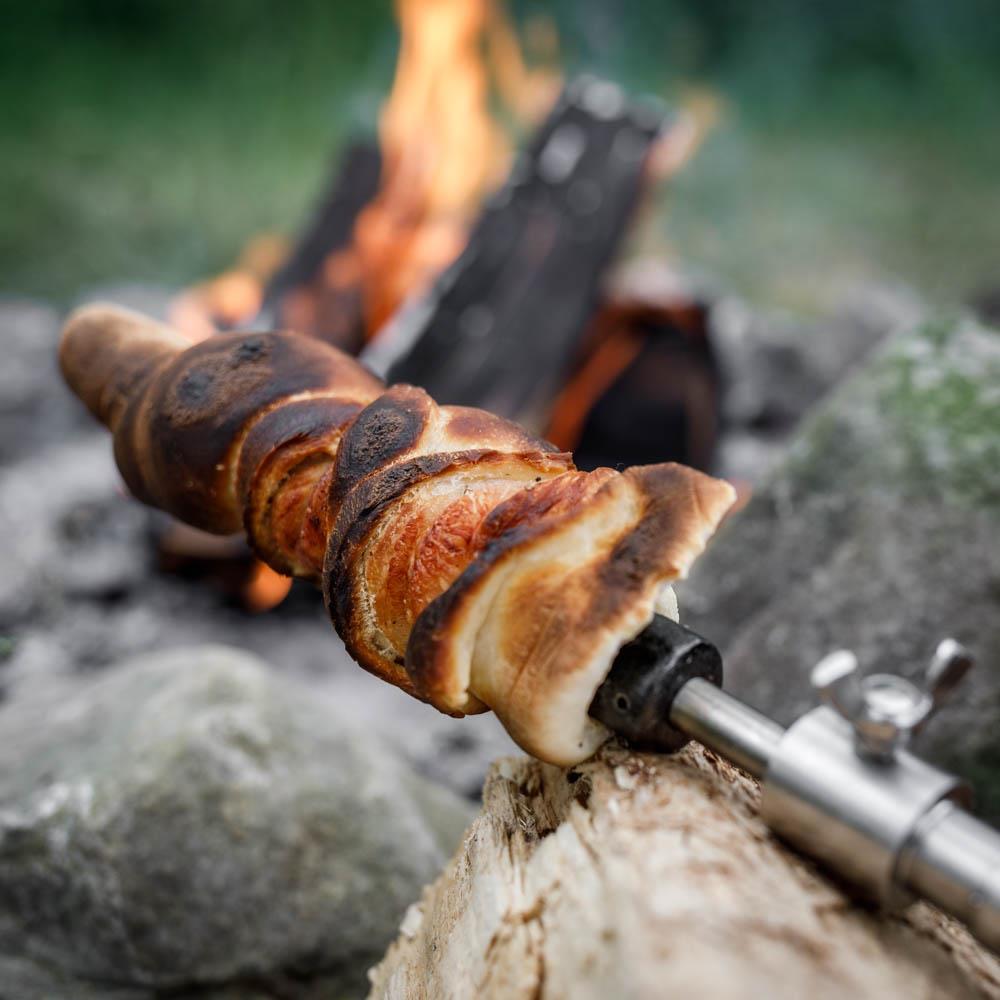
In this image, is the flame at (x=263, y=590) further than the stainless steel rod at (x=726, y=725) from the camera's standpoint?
Yes

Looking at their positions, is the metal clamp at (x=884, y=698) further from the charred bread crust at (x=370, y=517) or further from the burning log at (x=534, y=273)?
the burning log at (x=534, y=273)

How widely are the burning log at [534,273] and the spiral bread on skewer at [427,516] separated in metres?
2.43

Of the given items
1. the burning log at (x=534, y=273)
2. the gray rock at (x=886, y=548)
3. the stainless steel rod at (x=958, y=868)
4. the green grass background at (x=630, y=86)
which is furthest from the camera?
the green grass background at (x=630, y=86)

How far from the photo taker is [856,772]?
970 mm

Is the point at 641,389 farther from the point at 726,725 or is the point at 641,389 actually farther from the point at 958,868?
the point at 958,868

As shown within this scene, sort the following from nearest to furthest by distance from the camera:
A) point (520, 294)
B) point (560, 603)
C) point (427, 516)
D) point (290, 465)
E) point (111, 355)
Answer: point (560, 603) < point (427, 516) < point (290, 465) < point (111, 355) < point (520, 294)

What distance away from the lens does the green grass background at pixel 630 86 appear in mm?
7293

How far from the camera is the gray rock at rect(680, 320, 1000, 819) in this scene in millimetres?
2213

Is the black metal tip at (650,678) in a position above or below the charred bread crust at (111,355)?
above

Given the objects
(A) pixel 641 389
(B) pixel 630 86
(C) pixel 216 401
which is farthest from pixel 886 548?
(B) pixel 630 86

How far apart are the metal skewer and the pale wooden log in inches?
2.5

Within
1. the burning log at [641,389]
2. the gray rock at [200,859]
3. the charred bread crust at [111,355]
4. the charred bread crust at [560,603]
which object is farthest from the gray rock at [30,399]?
the charred bread crust at [560,603]

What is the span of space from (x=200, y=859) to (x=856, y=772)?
5.38 ft

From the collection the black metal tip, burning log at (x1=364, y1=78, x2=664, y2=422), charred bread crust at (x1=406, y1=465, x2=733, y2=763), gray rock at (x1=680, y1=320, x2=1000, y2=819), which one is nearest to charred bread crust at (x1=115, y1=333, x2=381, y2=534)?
charred bread crust at (x1=406, y1=465, x2=733, y2=763)
